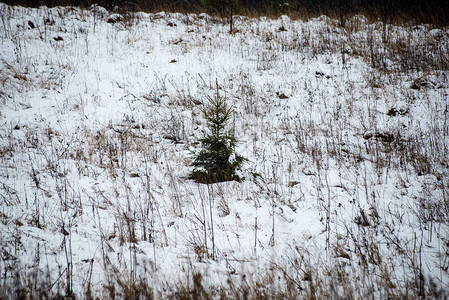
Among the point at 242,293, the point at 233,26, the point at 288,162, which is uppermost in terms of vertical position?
the point at 233,26

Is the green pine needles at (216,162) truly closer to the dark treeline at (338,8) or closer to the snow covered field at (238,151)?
the snow covered field at (238,151)

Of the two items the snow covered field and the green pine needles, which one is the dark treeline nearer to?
the snow covered field

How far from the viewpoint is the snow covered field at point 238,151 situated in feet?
7.55

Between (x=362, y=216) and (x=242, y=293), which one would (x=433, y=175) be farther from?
(x=242, y=293)

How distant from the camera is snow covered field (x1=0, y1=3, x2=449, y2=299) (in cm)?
230

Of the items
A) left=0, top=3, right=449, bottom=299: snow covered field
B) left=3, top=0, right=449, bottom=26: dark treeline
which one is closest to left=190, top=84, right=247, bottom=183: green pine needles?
left=0, top=3, right=449, bottom=299: snow covered field

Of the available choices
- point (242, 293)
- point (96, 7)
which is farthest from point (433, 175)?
point (96, 7)

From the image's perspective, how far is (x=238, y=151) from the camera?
5.60 m

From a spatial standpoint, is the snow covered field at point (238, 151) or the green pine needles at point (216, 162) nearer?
the snow covered field at point (238, 151)

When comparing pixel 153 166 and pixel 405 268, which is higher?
pixel 153 166

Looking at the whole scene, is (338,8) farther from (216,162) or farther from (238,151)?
(216,162)

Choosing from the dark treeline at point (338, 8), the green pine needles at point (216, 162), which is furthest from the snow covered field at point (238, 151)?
the dark treeline at point (338, 8)

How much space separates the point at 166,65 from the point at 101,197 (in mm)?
6929

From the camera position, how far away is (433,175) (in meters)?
4.27
